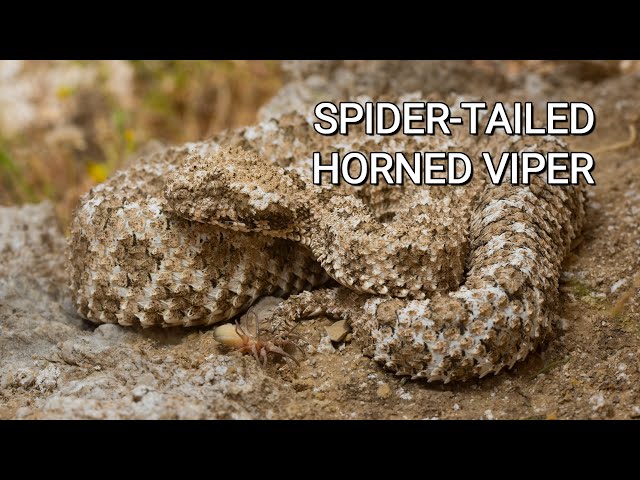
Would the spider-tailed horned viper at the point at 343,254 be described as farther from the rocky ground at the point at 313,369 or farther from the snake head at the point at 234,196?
the rocky ground at the point at 313,369

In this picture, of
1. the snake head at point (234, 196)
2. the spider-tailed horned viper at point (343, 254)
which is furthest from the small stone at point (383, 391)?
the snake head at point (234, 196)

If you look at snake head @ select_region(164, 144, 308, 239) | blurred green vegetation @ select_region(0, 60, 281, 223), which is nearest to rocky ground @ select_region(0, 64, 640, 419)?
snake head @ select_region(164, 144, 308, 239)

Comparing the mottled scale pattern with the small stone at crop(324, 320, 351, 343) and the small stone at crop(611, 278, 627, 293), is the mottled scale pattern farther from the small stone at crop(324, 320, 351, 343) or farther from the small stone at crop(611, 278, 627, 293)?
the small stone at crop(611, 278, 627, 293)

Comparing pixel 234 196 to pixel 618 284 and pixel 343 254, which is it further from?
pixel 618 284

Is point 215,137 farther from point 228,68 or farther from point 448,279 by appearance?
point 228,68

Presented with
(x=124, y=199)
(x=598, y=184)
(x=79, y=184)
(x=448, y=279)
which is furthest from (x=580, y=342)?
(x=79, y=184)

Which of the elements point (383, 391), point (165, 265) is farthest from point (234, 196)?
point (383, 391)
